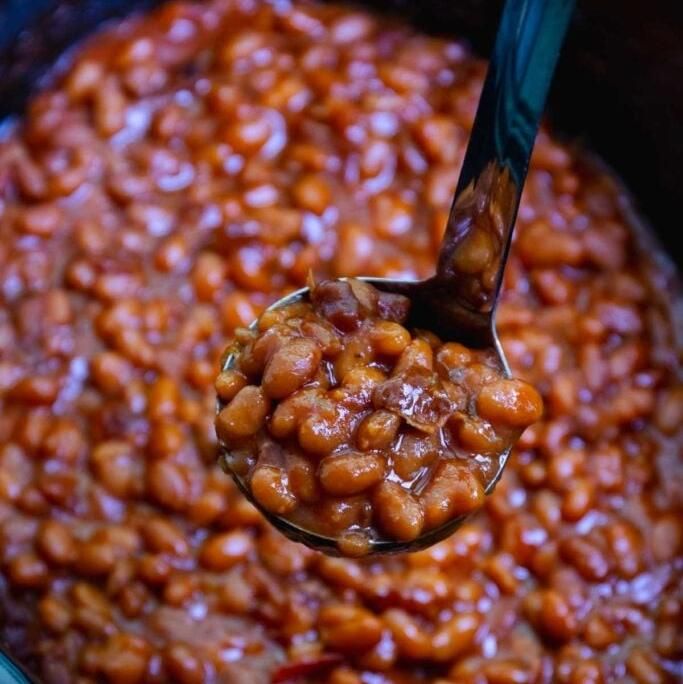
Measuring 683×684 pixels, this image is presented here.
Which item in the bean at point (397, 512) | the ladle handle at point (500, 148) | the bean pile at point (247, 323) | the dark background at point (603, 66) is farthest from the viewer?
the dark background at point (603, 66)

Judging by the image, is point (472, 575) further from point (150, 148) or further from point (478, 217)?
point (150, 148)

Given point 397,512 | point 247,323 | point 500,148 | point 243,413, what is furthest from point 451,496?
point 247,323

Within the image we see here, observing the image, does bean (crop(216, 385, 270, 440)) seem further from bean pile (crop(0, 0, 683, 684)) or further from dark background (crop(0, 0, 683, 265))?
dark background (crop(0, 0, 683, 265))

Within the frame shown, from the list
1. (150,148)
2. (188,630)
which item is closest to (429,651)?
(188,630)

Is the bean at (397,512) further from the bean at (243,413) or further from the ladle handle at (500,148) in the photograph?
the ladle handle at (500,148)

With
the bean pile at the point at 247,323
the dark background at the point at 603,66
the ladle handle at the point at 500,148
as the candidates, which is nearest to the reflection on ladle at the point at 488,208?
the ladle handle at the point at 500,148
